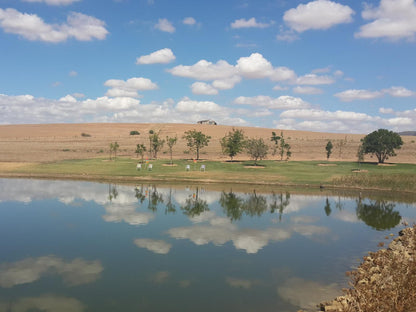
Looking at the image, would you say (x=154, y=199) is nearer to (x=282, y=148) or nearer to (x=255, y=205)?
(x=255, y=205)

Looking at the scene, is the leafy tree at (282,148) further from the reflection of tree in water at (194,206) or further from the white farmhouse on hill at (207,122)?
the white farmhouse on hill at (207,122)

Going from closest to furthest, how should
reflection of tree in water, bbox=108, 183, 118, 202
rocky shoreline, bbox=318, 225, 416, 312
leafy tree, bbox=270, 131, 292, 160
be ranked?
rocky shoreline, bbox=318, 225, 416, 312 → reflection of tree in water, bbox=108, 183, 118, 202 → leafy tree, bbox=270, 131, 292, 160

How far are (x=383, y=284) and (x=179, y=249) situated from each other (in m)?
11.1

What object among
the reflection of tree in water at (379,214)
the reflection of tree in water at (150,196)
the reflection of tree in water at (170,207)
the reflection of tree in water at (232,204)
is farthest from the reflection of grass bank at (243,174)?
the reflection of tree in water at (170,207)

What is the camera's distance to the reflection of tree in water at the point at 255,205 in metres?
31.4

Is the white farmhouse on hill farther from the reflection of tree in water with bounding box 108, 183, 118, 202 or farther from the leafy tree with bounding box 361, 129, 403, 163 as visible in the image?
the reflection of tree in water with bounding box 108, 183, 118, 202

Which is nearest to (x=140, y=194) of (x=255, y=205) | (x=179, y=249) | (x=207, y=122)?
(x=255, y=205)

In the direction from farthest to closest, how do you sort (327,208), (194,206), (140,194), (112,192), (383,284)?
(112,192)
(140,194)
(327,208)
(194,206)
(383,284)

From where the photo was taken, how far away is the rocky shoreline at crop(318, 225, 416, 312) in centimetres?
1140

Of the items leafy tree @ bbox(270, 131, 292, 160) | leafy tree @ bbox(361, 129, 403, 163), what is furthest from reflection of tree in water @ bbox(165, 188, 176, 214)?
leafy tree @ bbox(361, 129, 403, 163)

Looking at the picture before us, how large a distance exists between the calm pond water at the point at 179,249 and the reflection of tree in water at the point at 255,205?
0.11m

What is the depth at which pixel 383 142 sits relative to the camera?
6950 centimetres

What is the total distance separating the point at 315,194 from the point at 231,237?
71.5 feet

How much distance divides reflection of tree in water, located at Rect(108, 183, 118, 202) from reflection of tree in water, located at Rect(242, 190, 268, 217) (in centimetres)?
1420
